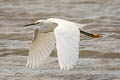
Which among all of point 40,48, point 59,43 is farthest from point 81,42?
point 59,43

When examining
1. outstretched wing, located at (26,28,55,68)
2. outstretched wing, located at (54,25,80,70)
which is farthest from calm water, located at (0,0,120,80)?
outstretched wing, located at (54,25,80,70)

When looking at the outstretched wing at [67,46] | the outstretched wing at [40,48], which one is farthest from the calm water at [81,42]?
the outstretched wing at [67,46]

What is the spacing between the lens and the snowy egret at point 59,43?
4.75m

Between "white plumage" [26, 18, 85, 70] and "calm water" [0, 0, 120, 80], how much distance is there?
2.05 feet

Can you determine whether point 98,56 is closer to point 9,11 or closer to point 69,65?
point 69,65

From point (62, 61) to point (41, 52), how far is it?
1.18 meters

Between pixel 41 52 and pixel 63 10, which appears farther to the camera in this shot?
pixel 63 10

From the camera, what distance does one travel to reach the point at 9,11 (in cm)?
1109

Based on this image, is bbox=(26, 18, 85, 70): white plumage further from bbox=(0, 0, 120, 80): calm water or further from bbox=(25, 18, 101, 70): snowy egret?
bbox=(0, 0, 120, 80): calm water

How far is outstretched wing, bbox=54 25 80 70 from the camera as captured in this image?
4.70 m

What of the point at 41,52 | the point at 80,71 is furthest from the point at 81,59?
the point at 41,52

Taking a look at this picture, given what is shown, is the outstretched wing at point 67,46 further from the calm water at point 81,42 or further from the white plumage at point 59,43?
the calm water at point 81,42

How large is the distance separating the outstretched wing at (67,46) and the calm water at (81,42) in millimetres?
1296

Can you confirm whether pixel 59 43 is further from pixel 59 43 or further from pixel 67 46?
pixel 67 46
